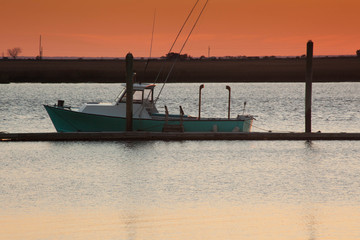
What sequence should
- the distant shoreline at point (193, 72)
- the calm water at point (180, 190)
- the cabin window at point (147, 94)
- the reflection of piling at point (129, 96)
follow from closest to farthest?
the calm water at point (180, 190)
the reflection of piling at point (129, 96)
the cabin window at point (147, 94)
the distant shoreline at point (193, 72)

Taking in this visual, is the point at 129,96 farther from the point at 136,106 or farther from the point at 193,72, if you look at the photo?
the point at 193,72

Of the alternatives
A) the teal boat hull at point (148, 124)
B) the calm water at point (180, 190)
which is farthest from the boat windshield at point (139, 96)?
the calm water at point (180, 190)

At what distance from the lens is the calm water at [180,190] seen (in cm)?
1332

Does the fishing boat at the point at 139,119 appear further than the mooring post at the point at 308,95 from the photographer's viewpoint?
Yes

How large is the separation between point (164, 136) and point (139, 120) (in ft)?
5.97

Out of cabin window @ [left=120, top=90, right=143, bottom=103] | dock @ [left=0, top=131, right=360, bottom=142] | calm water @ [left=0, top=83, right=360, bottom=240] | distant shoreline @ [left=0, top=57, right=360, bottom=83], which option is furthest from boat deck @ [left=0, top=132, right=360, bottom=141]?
distant shoreline @ [left=0, top=57, right=360, bottom=83]

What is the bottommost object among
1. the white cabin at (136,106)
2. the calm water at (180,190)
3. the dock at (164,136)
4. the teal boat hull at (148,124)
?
the calm water at (180,190)

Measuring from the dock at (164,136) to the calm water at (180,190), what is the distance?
263 millimetres

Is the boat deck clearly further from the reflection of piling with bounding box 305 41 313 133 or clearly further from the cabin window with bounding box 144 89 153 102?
the cabin window with bounding box 144 89 153 102

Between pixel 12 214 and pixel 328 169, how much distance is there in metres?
10.1

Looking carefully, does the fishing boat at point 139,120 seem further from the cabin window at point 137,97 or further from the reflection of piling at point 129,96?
the reflection of piling at point 129,96

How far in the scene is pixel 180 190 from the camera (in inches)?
680

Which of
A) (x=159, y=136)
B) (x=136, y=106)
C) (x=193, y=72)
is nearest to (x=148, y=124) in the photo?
(x=136, y=106)

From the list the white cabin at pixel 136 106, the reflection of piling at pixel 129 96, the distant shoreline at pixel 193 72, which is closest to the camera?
the reflection of piling at pixel 129 96
